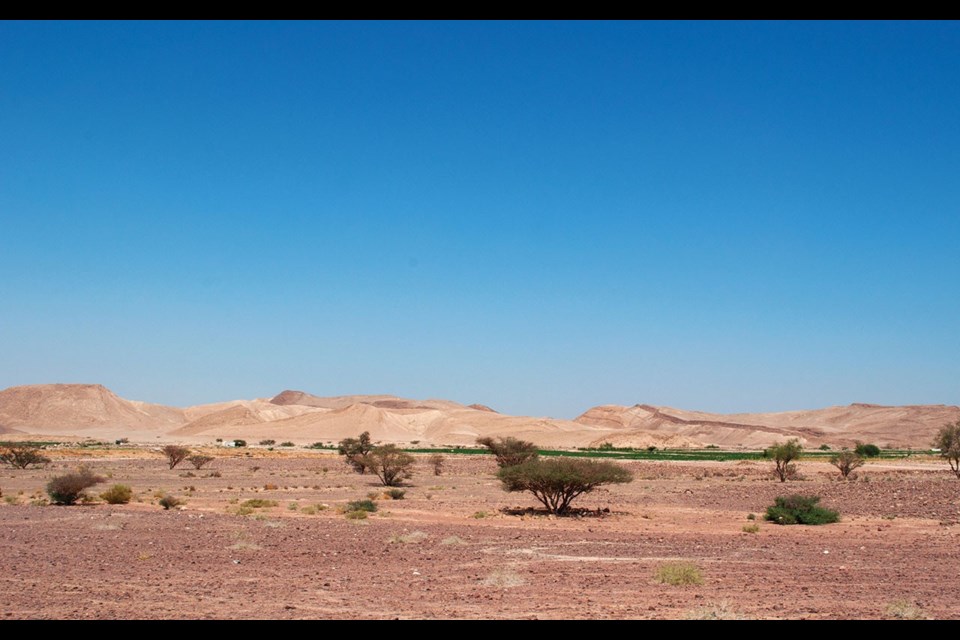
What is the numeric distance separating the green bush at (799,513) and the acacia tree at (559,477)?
6.81 metres

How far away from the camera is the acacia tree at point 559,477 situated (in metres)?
34.6

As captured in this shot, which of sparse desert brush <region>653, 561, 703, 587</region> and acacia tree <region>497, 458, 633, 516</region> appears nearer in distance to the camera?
sparse desert brush <region>653, 561, 703, 587</region>

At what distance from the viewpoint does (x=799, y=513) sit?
30.9 meters

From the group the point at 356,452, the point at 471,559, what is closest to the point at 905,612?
the point at 471,559

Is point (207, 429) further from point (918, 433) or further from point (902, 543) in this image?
point (902, 543)

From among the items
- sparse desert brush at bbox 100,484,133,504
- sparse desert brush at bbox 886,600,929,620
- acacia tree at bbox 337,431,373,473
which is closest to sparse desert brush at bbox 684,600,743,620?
sparse desert brush at bbox 886,600,929,620

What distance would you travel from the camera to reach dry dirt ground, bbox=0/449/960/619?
13.8 meters

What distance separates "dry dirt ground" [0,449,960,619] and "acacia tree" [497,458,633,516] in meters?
1.49

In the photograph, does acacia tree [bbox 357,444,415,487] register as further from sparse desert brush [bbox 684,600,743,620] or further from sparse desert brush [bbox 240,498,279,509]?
sparse desert brush [bbox 684,600,743,620]

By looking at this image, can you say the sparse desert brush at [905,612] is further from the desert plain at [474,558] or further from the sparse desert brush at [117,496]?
the sparse desert brush at [117,496]
